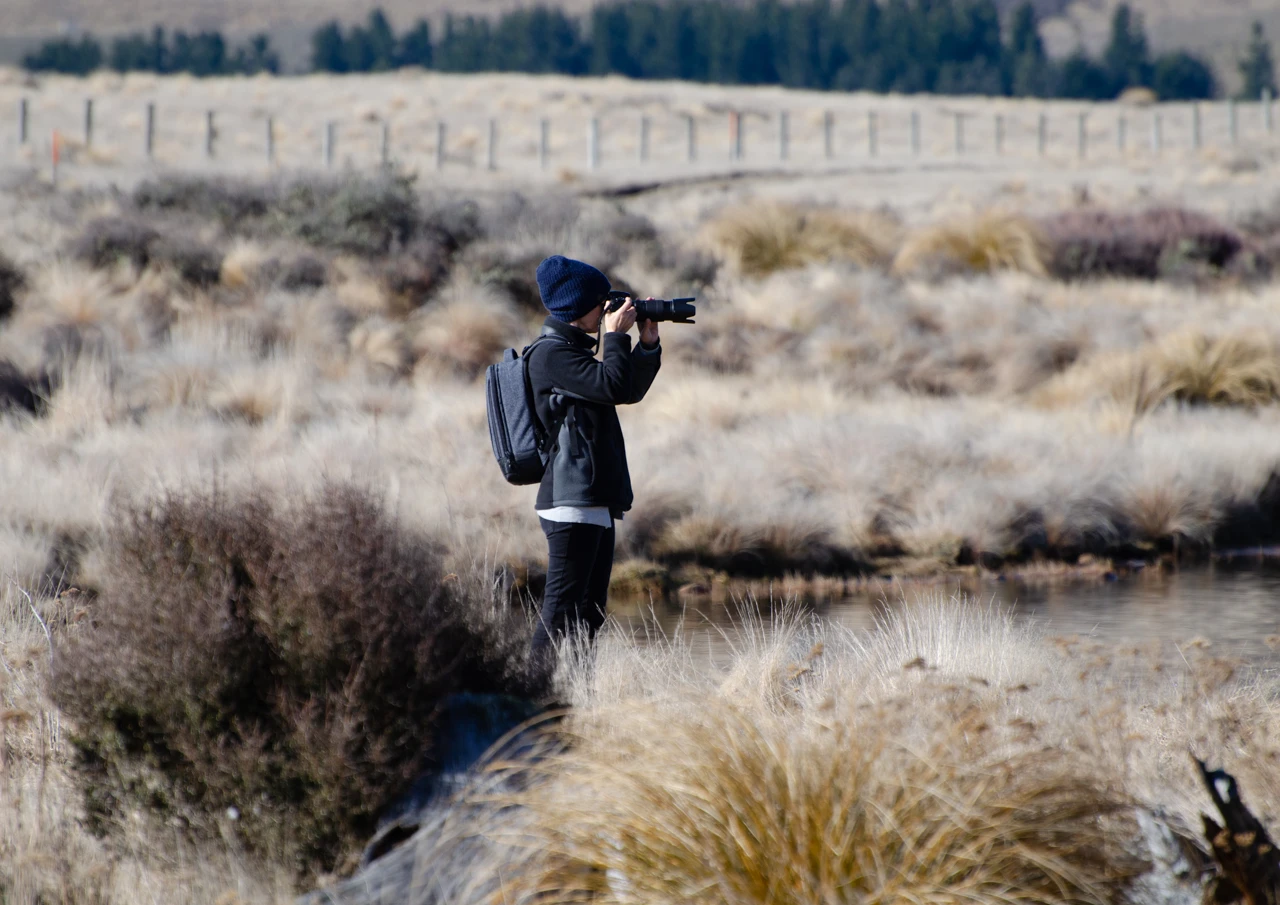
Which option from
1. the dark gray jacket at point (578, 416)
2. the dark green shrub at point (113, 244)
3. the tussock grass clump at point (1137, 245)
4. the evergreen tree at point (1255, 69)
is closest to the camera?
the dark gray jacket at point (578, 416)

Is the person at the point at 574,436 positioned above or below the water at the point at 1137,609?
above

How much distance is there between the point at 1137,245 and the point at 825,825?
21927mm

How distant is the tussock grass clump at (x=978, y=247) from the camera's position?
22.6 m

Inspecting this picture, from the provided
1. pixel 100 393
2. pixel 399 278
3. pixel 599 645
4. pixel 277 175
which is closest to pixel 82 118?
pixel 277 175

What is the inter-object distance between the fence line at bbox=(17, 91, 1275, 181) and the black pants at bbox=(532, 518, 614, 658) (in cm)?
3417

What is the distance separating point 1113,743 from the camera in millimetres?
4531

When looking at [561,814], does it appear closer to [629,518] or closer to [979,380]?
[629,518]

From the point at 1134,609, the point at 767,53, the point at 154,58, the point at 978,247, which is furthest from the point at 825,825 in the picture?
the point at 154,58

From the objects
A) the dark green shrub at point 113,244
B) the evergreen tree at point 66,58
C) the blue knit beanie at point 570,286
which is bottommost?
the dark green shrub at point 113,244

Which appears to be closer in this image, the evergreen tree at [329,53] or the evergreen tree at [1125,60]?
the evergreen tree at [1125,60]

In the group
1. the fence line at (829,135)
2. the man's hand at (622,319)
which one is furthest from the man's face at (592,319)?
the fence line at (829,135)

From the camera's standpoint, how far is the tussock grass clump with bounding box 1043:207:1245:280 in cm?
2319

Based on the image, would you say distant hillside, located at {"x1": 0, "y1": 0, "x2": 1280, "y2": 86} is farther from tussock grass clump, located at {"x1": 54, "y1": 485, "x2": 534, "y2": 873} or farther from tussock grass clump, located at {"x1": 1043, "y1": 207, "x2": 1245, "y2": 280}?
tussock grass clump, located at {"x1": 54, "y1": 485, "x2": 534, "y2": 873}

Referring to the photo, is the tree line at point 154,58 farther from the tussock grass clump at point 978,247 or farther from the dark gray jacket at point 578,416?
the dark gray jacket at point 578,416
